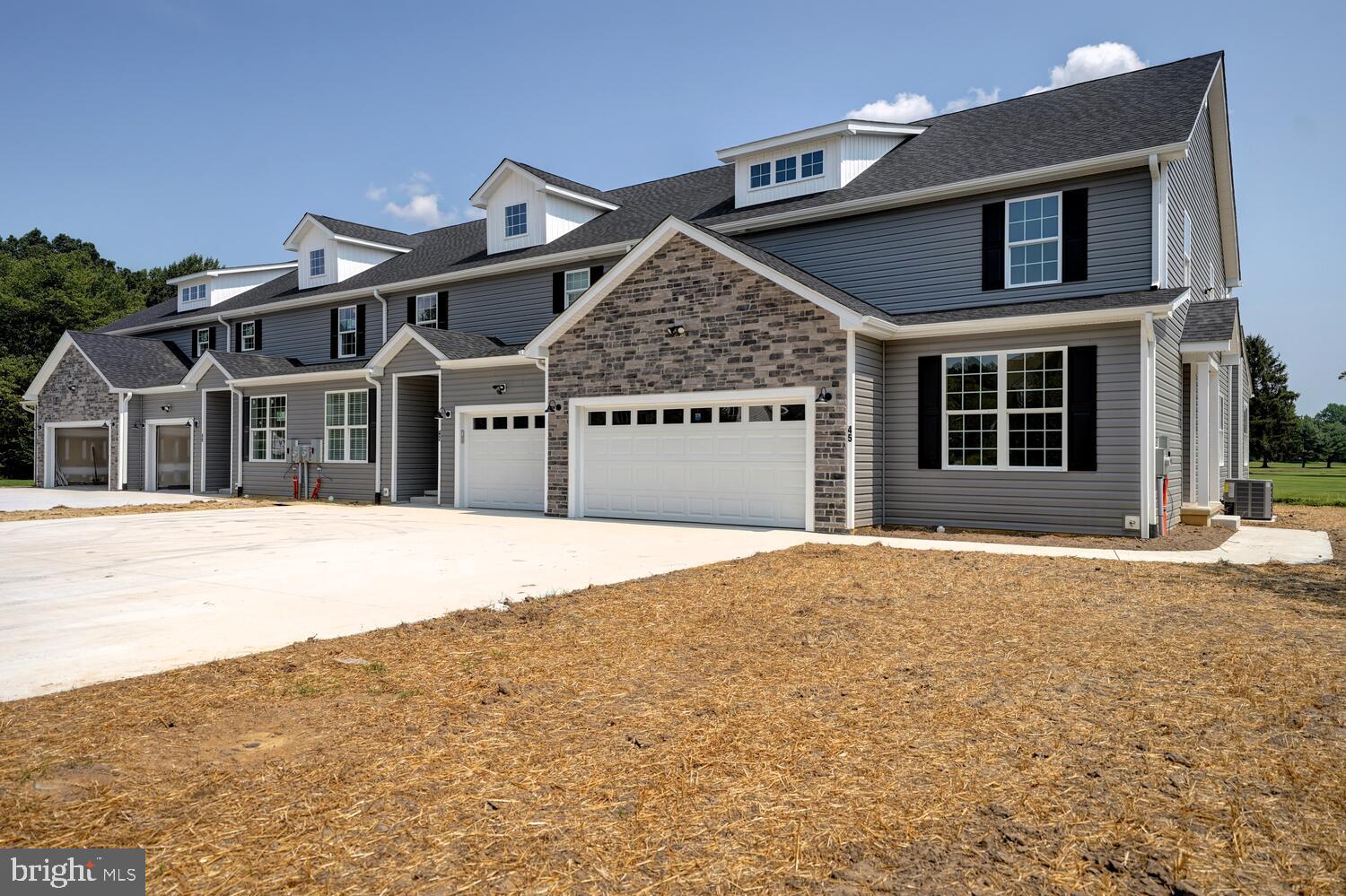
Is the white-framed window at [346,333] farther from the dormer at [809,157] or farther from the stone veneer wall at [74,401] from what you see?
the dormer at [809,157]

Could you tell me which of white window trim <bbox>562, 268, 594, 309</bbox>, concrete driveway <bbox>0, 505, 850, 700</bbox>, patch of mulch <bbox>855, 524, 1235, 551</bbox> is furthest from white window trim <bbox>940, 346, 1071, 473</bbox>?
white window trim <bbox>562, 268, 594, 309</bbox>

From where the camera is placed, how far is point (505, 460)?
60.5 feet

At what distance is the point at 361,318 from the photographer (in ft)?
79.2

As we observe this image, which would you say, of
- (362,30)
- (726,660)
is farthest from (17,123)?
(726,660)

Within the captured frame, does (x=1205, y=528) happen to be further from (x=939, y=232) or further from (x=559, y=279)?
(x=559, y=279)

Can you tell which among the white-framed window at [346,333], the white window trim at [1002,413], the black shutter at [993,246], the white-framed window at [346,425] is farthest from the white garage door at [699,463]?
the white-framed window at [346,333]

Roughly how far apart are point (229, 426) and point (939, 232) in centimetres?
2187

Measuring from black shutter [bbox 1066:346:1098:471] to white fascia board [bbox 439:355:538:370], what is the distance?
1027cm

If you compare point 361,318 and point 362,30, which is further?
point 361,318

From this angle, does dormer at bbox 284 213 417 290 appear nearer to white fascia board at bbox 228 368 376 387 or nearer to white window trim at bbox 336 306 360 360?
white window trim at bbox 336 306 360 360

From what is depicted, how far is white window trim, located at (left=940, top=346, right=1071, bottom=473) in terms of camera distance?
41.0 feet

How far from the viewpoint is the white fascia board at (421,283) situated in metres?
19.1

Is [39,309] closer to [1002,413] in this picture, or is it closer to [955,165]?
[955,165]

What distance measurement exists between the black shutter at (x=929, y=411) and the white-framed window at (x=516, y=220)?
11.9 m
